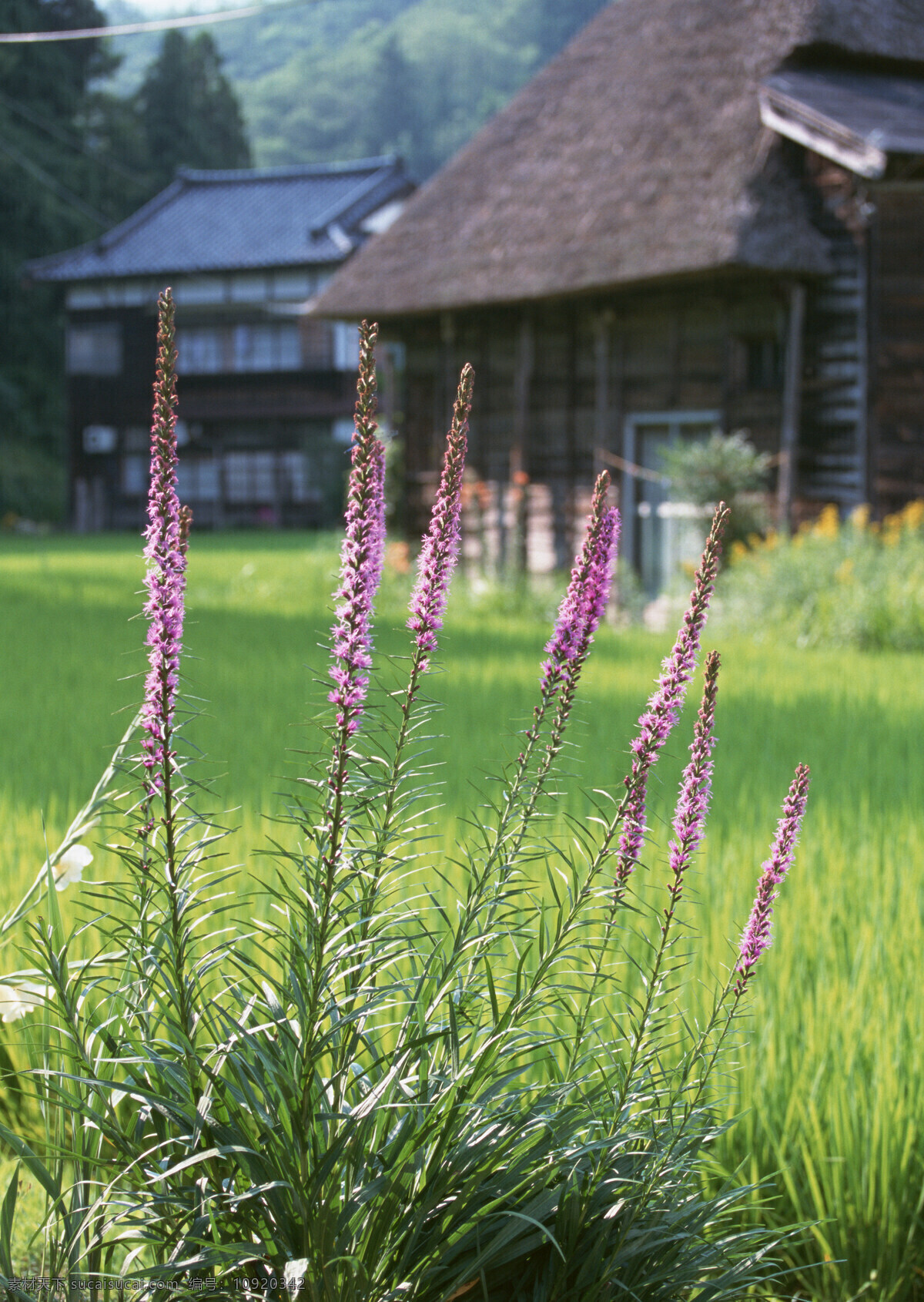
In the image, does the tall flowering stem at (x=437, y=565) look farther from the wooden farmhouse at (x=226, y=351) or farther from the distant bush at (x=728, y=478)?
the wooden farmhouse at (x=226, y=351)

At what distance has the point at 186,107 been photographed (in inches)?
1630

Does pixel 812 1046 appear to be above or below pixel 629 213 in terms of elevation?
below

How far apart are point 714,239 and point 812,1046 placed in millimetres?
9638

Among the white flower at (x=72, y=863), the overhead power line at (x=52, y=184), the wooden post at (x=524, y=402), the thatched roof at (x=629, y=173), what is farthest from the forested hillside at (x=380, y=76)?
the white flower at (x=72, y=863)

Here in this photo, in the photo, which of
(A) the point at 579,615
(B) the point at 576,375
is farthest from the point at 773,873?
(B) the point at 576,375

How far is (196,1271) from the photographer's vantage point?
1448 millimetres

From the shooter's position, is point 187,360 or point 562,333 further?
point 187,360

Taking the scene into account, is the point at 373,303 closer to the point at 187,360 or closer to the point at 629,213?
the point at 629,213

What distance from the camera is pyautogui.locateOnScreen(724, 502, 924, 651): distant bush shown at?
9133 mm

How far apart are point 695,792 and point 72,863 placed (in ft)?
3.17

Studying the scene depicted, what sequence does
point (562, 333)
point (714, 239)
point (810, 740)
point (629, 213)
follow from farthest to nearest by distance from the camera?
point (562, 333) → point (629, 213) → point (714, 239) → point (810, 740)

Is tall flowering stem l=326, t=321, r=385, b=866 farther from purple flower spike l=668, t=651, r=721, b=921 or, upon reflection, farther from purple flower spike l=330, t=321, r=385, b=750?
purple flower spike l=668, t=651, r=721, b=921

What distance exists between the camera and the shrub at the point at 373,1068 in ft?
4.28

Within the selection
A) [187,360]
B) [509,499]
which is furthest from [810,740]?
[187,360]
